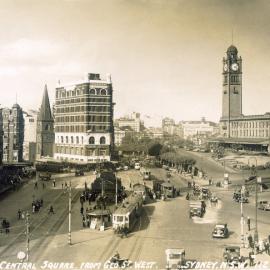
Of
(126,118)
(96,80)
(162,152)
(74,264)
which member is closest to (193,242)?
(74,264)

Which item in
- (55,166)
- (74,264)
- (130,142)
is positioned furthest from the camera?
(130,142)

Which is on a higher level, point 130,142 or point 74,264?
point 130,142

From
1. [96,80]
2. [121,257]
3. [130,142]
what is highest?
[96,80]

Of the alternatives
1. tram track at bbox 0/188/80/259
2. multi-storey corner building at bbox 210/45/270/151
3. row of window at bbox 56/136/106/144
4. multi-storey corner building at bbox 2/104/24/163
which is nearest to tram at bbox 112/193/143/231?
tram track at bbox 0/188/80/259

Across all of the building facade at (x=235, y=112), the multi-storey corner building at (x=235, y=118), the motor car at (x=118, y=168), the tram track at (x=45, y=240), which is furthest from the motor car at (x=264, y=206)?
the building facade at (x=235, y=112)

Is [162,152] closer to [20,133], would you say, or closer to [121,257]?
[20,133]
